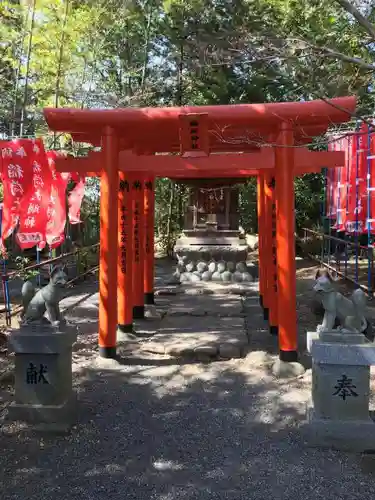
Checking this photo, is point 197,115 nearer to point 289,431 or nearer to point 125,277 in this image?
point 125,277

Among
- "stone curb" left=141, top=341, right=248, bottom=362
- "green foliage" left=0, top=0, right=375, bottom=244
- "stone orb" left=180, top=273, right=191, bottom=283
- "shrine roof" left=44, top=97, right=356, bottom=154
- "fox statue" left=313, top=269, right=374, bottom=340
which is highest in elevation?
"green foliage" left=0, top=0, right=375, bottom=244

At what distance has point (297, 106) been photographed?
5.07 meters

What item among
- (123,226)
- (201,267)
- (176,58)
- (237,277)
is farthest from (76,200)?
(176,58)

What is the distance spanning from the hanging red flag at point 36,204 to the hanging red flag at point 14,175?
8 cm

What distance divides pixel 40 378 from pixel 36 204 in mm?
3825

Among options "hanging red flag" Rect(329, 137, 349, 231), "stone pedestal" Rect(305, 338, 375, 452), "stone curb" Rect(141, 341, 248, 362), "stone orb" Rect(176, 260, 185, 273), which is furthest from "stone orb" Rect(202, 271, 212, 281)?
"stone pedestal" Rect(305, 338, 375, 452)

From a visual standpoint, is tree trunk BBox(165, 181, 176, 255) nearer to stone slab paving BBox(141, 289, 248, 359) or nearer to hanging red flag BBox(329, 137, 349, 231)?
hanging red flag BBox(329, 137, 349, 231)

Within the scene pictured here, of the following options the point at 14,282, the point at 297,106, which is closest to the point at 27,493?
the point at 297,106

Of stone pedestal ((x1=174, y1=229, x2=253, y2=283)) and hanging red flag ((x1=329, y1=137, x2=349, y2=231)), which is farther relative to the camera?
stone pedestal ((x1=174, y1=229, x2=253, y2=283))

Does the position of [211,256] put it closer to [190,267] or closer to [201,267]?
[201,267]

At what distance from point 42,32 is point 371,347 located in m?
8.69

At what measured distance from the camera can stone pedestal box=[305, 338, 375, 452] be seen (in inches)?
142

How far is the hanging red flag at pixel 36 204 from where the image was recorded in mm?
7039

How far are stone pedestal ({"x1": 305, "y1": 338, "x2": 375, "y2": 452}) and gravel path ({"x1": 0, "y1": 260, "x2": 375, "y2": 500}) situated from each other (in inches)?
5.0
